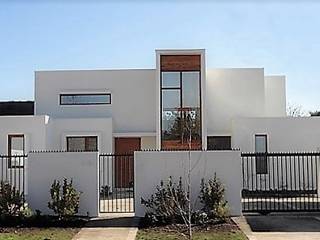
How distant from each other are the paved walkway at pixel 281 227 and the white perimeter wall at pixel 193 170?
907 millimetres

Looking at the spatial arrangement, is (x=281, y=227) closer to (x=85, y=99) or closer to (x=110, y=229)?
(x=110, y=229)

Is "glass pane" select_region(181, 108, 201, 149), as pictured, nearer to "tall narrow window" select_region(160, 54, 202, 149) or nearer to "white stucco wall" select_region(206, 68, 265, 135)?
"tall narrow window" select_region(160, 54, 202, 149)

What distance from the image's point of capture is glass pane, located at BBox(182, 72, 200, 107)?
985 inches

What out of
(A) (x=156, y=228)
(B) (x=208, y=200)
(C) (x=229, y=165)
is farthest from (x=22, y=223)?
(C) (x=229, y=165)

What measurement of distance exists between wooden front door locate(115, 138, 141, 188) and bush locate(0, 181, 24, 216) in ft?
23.2

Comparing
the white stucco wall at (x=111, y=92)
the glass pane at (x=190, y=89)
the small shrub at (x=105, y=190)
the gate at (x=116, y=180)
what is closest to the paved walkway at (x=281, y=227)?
the gate at (x=116, y=180)

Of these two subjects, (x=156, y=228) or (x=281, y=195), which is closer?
(x=156, y=228)

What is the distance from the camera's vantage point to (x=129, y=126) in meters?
26.3

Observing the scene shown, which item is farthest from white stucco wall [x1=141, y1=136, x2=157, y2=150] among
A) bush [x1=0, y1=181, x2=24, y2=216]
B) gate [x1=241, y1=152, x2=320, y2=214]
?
bush [x1=0, y1=181, x2=24, y2=216]

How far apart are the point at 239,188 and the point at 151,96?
37.6 ft

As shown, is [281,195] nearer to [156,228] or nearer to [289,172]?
[289,172]

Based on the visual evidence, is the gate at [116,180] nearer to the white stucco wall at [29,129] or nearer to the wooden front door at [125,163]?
the wooden front door at [125,163]

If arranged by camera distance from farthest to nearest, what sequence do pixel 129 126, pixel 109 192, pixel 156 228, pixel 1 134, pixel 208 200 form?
pixel 129 126
pixel 1 134
pixel 109 192
pixel 208 200
pixel 156 228

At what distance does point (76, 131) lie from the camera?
25.2 meters
